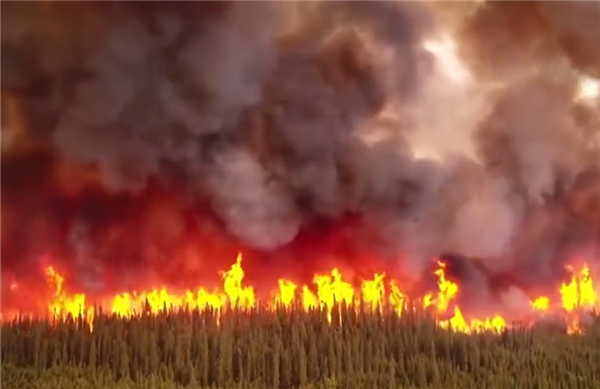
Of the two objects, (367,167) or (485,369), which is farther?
(367,167)

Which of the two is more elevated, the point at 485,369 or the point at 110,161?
the point at 110,161

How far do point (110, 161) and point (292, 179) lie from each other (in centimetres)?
151

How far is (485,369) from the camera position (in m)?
5.65

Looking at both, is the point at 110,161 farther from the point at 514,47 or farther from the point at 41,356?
the point at 514,47

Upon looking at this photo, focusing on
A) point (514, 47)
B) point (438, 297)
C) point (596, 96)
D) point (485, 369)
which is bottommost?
point (485, 369)

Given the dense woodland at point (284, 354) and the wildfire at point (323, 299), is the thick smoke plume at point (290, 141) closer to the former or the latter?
the wildfire at point (323, 299)

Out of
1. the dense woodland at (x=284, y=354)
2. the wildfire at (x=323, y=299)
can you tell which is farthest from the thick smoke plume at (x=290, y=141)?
the dense woodland at (x=284, y=354)

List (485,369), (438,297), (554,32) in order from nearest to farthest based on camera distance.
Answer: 1. (485,369)
2. (438,297)
3. (554,32)

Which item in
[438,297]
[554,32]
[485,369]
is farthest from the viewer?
[554,32]

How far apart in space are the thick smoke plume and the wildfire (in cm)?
17

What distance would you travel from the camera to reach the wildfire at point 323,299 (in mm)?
6043

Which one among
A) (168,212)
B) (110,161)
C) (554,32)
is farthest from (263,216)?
(554,32)

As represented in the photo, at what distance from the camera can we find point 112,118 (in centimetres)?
647

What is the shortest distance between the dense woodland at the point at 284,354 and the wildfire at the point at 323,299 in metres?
0.12
